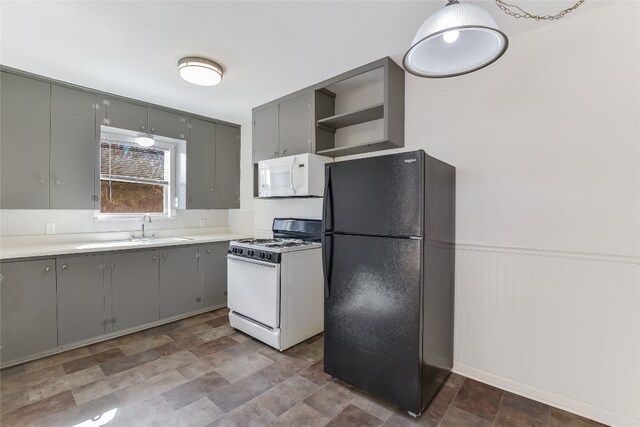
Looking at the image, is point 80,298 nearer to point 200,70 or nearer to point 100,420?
point 100,420

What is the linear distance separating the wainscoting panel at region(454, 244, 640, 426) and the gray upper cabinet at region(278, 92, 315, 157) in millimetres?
1825

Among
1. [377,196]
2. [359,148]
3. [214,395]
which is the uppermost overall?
[359,148]

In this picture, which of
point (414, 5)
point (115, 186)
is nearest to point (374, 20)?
point (414, 5)

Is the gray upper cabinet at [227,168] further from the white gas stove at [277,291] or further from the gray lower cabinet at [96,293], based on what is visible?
the white gas stove at [277,291]

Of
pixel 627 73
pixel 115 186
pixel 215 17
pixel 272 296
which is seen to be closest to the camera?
pixel 627 73

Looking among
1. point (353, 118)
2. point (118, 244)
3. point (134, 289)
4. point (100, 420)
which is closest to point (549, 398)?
point (353, 118)

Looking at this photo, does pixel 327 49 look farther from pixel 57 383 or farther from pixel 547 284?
pixel 57 383

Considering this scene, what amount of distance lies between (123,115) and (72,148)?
63 centimetres

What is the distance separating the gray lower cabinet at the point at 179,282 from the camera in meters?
3.25

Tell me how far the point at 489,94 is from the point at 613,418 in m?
2.24

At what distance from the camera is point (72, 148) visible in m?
2.98

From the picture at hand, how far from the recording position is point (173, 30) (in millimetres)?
2102

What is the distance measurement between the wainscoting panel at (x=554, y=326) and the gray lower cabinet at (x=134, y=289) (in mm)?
2997

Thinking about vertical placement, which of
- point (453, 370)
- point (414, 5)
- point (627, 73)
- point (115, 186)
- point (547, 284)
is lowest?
point (453, 370)
